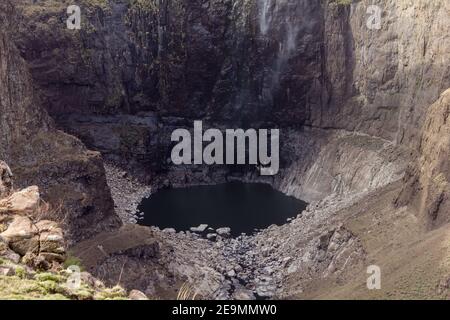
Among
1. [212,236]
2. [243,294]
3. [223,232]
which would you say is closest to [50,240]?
[243,294]

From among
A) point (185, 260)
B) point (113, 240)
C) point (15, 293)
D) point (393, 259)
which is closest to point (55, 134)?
point (113, 240)

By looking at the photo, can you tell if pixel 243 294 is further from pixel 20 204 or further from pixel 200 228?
pixel 20 204

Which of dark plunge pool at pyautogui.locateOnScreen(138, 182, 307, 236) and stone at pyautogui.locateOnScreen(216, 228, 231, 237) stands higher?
stone at pyautogui.locateOnScreen(216, 228, 231, 237)

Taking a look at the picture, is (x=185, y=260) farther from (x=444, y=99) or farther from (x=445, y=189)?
(x=444, y=99)

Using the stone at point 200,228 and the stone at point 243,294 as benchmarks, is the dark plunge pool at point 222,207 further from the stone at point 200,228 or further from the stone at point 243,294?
the stone at point 243,294

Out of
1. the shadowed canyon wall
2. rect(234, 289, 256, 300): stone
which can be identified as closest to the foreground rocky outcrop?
rect(234, 289, 256, 300): stone

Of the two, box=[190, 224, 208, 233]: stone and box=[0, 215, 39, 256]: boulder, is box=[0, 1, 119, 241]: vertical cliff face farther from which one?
box=[0, 215, 39, 256]: boulder
